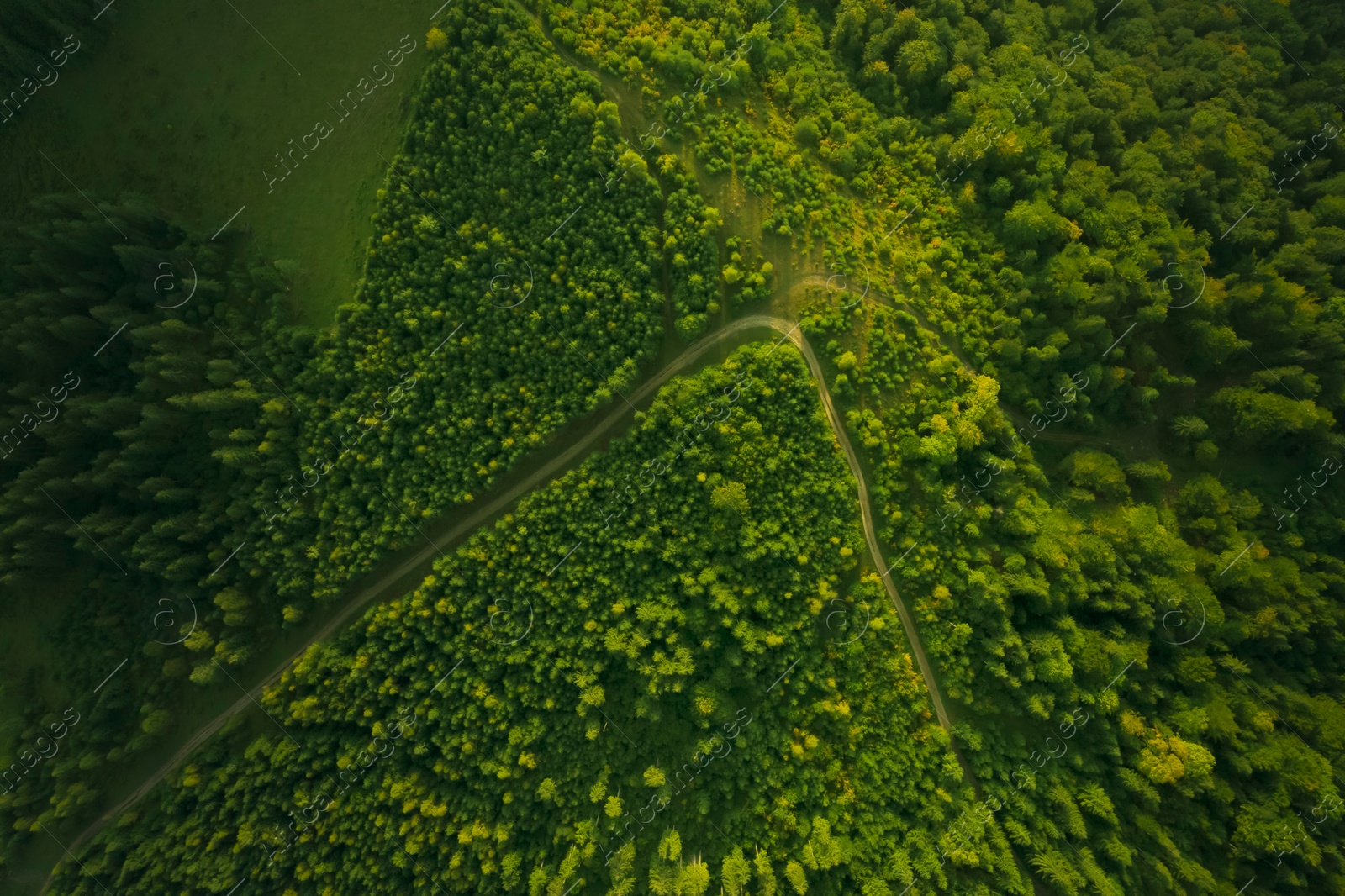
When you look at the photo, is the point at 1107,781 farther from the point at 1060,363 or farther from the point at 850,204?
the point at 850,204

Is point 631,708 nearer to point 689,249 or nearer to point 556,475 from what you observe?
point 556,475

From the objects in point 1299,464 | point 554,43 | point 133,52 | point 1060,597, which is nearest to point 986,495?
point 1060,597

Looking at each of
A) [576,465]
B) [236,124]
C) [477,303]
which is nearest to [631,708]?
[576,465]

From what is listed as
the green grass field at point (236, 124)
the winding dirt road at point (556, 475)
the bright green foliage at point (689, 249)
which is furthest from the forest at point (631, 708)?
the green grass field at point (236, 124)

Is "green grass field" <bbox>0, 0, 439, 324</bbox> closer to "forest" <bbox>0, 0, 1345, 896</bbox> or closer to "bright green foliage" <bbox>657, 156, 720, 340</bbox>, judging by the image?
"forest" <bbox>0, 0, 1345, 896</bbox>

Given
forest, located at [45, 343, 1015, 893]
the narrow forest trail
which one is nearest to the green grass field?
the narrow forest trail

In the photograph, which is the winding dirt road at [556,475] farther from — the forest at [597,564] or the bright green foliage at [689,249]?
the bright green foliage at [689,249]

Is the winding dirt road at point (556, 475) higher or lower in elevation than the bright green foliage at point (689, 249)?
lower
